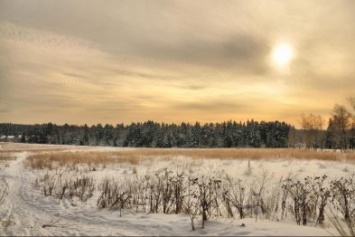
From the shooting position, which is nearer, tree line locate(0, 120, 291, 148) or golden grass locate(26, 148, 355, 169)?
golden grass locate(26, 148, 355, 169)

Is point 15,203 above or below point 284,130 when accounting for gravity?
below

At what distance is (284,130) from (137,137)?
172 feet

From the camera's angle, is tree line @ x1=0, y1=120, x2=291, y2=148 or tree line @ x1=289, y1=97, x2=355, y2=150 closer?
tree line @ x1=289, y1=97, x2=355, y2=150

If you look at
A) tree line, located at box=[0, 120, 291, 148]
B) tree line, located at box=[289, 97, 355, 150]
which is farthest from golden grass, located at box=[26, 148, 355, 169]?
tree line, located at box=[0, 120, 291, 148]

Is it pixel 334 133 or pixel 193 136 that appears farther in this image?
pixel 193 136

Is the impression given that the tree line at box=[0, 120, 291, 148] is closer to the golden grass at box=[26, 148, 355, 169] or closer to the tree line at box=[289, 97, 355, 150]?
the tree line at box=[289, 97, 355, 150]

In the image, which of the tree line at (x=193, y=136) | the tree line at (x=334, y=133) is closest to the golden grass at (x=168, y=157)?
the tree line at (x=334, y=133)

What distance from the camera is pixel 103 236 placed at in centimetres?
651

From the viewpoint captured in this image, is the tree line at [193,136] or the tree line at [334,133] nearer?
the tree line at [334,133]

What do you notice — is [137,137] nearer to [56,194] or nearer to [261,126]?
[261,126]

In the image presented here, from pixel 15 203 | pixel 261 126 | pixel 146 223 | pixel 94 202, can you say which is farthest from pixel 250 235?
pixel 261 126

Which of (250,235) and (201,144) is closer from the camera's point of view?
(250,235)

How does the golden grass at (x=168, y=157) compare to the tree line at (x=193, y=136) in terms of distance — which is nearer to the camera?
the golden grass at (x=168, y=157)

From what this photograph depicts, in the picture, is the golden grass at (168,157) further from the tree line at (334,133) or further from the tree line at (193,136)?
the tree line at (193,136)
